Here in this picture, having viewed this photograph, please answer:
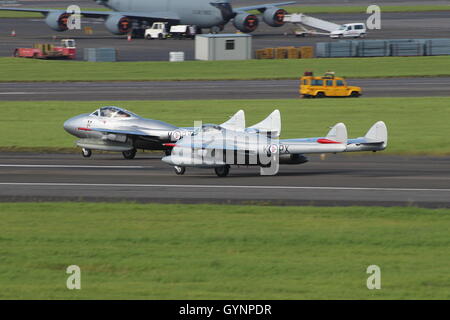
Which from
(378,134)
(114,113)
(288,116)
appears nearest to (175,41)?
(288,116)

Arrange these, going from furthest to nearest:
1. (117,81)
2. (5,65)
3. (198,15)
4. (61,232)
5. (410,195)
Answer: (198,15), (5,65), (117,81), (410,195), (61,232)

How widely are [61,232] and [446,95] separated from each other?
132 ft

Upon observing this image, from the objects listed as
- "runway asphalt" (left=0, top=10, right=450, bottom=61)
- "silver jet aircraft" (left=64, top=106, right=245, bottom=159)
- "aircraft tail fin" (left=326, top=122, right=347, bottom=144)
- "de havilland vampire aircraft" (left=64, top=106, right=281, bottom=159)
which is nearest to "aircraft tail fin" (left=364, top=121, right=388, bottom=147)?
"aircraft tail fin" (left=326, top=122, right=347, bottom=144)

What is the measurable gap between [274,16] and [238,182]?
75.4 metres

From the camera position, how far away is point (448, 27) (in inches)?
4476

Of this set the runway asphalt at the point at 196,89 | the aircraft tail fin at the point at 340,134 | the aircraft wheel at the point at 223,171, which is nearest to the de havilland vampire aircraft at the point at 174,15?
the runway asphalt at the point at 196,89

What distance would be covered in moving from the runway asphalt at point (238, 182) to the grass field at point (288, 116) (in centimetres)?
377

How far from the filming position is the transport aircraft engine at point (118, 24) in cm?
10281

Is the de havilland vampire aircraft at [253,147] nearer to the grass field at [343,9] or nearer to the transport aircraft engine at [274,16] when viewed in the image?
the transport aircraft engine at [274,16]

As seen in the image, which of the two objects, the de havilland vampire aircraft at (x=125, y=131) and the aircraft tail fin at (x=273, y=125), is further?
the de havilland vampire aircraft at (x=125, y=131)

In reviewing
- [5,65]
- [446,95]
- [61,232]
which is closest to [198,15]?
[5,65]

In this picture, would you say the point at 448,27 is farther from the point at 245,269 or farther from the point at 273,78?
the point at 245,269

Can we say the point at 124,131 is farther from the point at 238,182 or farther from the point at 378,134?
the point at 378,134

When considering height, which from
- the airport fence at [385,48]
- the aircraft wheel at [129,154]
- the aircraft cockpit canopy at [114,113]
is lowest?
the aircraft wheel at [129,154]
